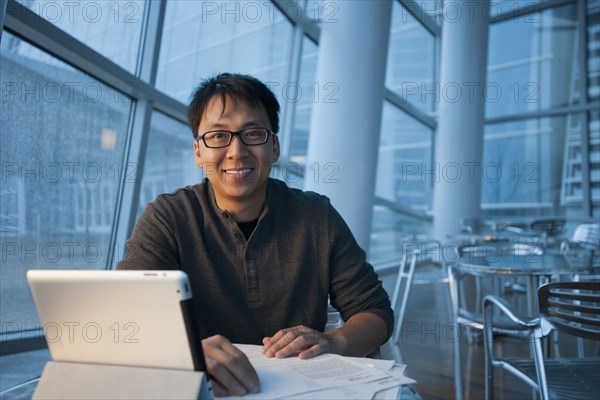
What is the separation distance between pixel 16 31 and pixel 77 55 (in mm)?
260

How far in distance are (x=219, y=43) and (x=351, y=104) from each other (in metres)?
1.07

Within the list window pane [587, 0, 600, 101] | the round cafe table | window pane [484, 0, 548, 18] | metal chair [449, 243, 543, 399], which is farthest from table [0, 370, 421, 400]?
window pane [484, 0, 548, 18]

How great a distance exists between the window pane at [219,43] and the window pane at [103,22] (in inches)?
8.2

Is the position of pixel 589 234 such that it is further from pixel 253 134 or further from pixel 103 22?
pixel 103 22

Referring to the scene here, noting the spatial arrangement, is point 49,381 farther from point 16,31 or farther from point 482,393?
point 482,393

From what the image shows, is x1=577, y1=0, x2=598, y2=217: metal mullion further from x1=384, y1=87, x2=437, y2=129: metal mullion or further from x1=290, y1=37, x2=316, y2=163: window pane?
x1=290, y1=37, x2=316, y2=163: window pane

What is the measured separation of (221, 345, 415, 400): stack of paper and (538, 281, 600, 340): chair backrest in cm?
80

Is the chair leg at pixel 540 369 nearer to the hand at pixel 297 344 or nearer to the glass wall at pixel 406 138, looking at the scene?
the hand at pixel 297 344

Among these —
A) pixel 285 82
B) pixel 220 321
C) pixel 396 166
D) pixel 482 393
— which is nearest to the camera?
pixel 220 321

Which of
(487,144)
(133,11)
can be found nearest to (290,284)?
(133,11)

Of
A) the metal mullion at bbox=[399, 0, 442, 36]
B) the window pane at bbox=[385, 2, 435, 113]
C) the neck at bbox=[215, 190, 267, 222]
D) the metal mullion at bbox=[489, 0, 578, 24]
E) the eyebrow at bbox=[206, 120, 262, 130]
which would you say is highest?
the metal mullion at bbox=[489, 0, 578, 24]

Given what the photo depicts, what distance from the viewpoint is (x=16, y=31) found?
1830 millimetres

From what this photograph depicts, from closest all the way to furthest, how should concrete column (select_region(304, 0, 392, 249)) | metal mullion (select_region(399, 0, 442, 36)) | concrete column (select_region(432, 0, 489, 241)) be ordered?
concrete column (select_region(304, 0, 392, 249)) < concrete column (select_region(432, 0, 489, 241)) < metal mullion (select_region(399, 0, 442, 36))

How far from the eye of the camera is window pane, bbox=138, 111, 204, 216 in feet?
8.96
